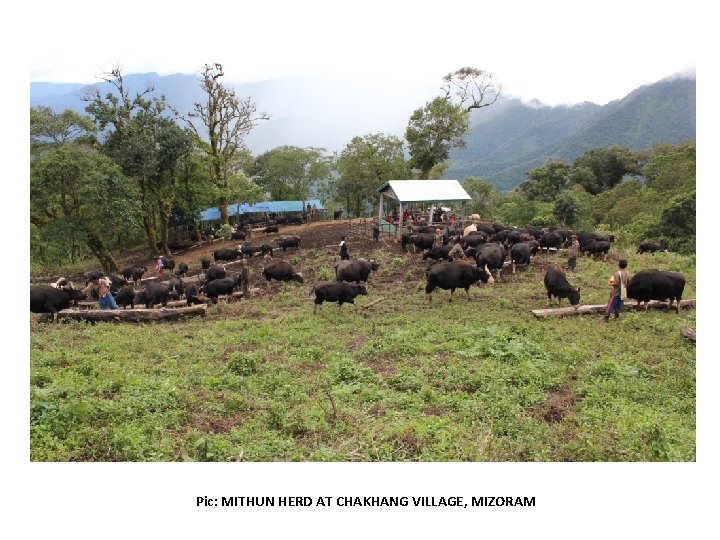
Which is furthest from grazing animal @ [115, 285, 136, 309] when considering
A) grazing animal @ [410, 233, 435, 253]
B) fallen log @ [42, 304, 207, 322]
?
grazing animal @ [410, 233, 435, 253]

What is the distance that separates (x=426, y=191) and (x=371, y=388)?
71.8 ft

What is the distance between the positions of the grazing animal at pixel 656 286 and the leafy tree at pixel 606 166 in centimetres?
4424

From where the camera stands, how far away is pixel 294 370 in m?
9.35

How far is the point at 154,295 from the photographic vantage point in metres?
16.5

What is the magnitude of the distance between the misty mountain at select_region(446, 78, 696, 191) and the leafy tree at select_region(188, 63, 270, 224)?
61.5 feet

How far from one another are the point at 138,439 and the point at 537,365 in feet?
22.1

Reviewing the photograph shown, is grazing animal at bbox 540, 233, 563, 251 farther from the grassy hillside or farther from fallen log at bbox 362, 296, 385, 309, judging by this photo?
fallen log at bbox 362, 296, 385, 309

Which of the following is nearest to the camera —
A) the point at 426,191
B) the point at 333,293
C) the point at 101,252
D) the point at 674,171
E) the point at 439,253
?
the point at 333,293

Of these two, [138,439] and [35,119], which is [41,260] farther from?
[138,439]

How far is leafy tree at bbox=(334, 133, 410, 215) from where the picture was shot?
1729 inches

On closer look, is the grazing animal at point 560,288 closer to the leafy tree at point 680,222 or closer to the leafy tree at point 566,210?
the leafy tree at point 680,222

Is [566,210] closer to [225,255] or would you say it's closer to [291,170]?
[225,255]

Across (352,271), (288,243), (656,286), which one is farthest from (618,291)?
(288,243)

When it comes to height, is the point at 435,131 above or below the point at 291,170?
above
